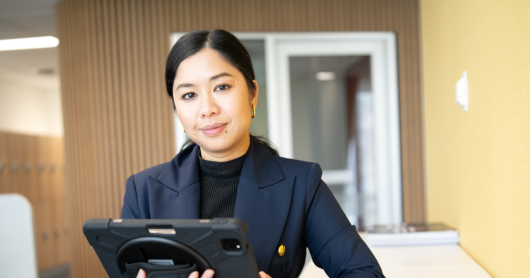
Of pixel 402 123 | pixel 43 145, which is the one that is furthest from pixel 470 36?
pixel 43 145

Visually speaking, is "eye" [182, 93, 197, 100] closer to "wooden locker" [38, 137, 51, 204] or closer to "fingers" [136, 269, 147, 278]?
"fingers" [136, 269, 147, 278]

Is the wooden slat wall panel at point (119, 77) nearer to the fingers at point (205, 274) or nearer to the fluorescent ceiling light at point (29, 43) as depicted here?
→ the fluorescent ceiling light at point (29, 43)

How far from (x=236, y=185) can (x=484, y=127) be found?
0.90 metres

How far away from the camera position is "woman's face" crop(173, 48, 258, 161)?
47.2 inches

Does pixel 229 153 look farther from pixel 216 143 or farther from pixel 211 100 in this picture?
pixel 211 100

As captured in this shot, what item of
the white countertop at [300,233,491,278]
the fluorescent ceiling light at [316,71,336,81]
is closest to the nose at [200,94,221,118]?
the white countertop at [300,233,491,278]

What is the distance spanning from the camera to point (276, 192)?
1.28 meters

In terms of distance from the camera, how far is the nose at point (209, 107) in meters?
1.18

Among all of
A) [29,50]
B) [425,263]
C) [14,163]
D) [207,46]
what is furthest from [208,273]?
[14,163]

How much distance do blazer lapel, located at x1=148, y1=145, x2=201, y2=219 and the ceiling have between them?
2.99 m

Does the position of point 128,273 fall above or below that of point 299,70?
below

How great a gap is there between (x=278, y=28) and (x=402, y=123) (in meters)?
1.32

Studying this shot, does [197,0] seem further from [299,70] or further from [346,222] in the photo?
[346,222]

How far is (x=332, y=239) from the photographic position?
1200 millimetres
